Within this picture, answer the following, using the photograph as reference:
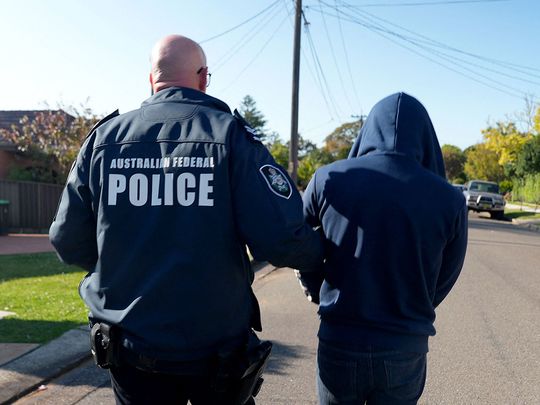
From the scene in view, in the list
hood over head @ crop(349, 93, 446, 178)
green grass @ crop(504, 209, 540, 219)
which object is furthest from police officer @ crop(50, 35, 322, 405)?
green grass @ crop(504, 209, 540, 219)

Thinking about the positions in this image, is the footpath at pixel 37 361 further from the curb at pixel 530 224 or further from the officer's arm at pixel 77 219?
the curb at pixel 530 224

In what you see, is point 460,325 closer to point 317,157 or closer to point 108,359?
point 108,359

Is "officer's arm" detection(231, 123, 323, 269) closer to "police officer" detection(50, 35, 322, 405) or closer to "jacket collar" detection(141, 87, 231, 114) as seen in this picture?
"police officer" detection(50, 35, 322, 405)

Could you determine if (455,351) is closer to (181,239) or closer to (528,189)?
(181,239)

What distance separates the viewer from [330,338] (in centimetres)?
207

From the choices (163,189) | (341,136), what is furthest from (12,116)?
(341,136)

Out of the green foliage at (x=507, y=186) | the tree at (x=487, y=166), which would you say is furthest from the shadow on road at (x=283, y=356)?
the tree at (x=487, y=166)

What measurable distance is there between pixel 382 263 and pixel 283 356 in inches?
124

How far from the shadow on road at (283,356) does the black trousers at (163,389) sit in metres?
2.67

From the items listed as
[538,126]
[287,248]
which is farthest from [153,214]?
[538,126]

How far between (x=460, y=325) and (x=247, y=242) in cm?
495

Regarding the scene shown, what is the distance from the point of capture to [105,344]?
1.94 meters

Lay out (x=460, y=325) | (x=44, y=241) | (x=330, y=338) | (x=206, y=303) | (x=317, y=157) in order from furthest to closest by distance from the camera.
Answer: (x=317, y=157), (x=44, y=241), (x=460, y=325), (x=330, y=338), (x=206, y=303)

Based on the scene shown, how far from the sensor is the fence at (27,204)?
15992 millimetres
